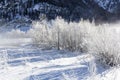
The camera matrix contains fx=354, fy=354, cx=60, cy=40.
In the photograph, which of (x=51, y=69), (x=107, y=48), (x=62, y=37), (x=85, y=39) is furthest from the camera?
(x=62, y=37)

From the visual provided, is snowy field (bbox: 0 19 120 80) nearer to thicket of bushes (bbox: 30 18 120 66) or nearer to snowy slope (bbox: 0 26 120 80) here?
snowy slope (bbox: 0 26 120 80)

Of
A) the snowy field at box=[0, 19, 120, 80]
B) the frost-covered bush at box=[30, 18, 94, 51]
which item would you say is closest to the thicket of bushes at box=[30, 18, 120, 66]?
the frost-covered bush at box=[30, 18, 94, 51]

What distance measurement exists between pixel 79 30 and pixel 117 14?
162 feet

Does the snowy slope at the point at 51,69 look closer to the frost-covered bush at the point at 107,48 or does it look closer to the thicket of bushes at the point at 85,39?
the frost-covered bush at the point at 107,48

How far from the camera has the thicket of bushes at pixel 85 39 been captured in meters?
9.43

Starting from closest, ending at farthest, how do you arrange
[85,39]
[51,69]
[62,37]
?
[51,69] → [85,39] → [62,37]

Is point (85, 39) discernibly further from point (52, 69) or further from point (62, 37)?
point (52, 69)

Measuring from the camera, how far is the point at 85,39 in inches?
460

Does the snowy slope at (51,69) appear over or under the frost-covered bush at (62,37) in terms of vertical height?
under

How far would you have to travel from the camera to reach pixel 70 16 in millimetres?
56469

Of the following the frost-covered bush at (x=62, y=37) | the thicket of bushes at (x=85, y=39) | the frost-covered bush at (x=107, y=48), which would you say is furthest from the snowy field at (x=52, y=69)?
the frost-covered bush at (x=62, y=37)

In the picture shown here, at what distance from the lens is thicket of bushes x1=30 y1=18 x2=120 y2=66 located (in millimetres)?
9430

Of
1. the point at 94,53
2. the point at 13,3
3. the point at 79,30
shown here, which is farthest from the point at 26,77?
the point at 13,3

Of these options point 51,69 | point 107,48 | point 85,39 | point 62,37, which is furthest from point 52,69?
point 62,37
